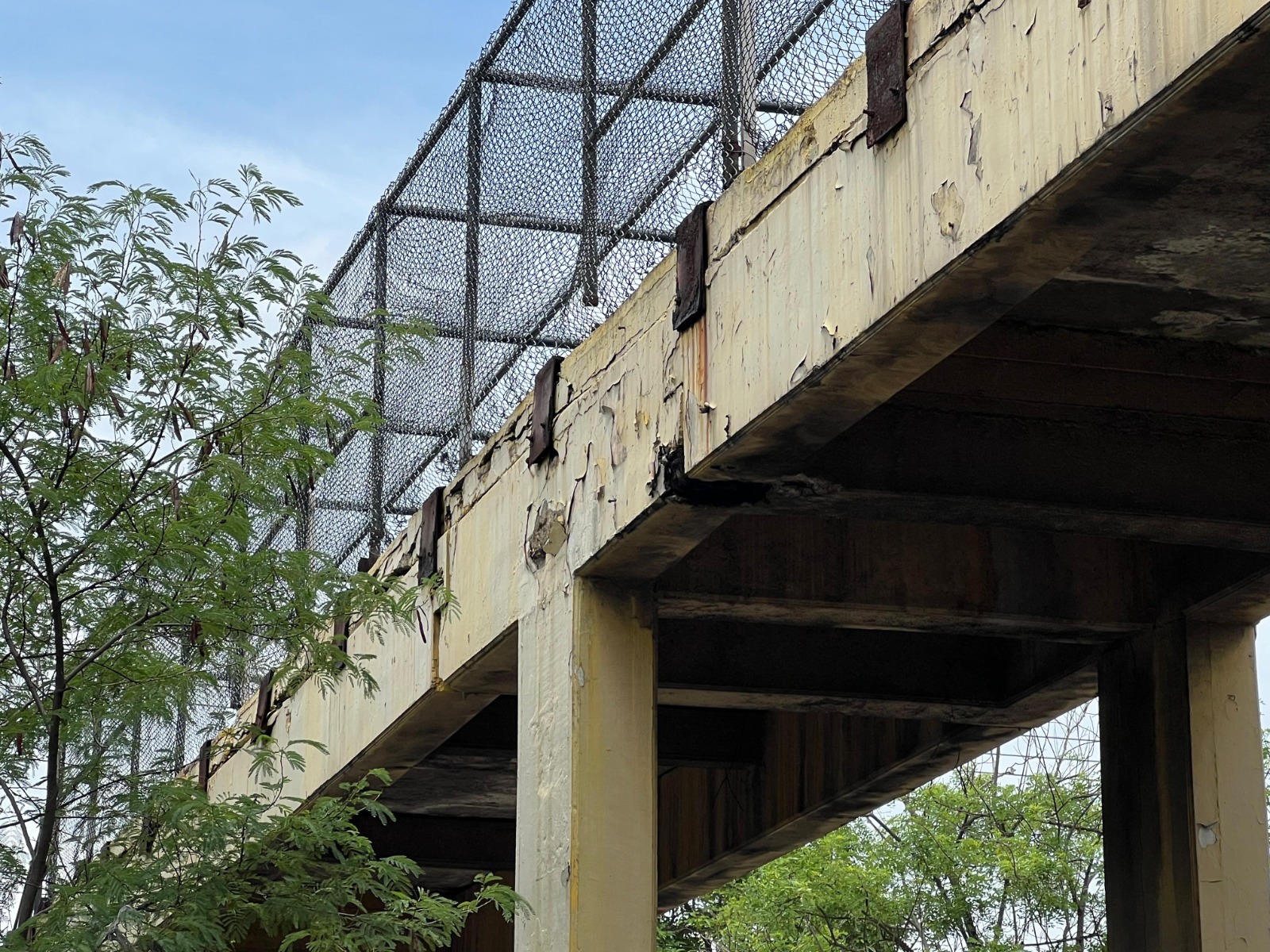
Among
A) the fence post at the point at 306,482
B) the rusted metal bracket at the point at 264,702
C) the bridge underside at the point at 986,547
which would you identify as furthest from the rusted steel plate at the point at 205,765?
the fence post at the point at 306,482

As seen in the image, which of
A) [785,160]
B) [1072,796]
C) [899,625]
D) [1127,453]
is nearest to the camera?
[785,160]

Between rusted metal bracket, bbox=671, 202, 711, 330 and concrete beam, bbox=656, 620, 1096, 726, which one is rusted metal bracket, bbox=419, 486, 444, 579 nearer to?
concrete beam, bbox=656, 620, 1096, 726

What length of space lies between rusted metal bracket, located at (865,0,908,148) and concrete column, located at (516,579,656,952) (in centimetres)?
306

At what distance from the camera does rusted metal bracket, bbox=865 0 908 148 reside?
20.6 ft

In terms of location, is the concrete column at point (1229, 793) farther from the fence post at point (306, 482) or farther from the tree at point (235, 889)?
the fence post at point (306, 482)

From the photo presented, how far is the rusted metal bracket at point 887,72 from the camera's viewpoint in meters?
6.29

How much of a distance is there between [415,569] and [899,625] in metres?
2.89

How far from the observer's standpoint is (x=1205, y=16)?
4805mm

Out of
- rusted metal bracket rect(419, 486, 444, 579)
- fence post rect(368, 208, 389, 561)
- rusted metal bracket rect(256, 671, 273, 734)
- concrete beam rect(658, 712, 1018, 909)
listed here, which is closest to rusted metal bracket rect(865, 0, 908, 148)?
rusted metal bracket rect(419, 486, 444, 579)

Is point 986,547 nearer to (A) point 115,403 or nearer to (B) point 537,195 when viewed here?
(B) point 537,195

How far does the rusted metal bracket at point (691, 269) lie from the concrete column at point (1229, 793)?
374 cm

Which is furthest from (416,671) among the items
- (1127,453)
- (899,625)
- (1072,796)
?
(1072,796)

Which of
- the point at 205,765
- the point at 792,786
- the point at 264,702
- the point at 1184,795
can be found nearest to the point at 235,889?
the point at 1184,795

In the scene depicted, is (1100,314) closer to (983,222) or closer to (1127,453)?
(1127,453)
